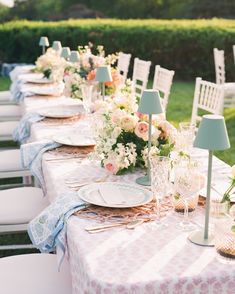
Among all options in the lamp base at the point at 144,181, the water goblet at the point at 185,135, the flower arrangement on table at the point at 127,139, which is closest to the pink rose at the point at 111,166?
the flower arrangement on table at the point at 127,139

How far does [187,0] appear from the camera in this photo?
Answer: 30406 millimetres

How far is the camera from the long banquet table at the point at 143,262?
1.78m

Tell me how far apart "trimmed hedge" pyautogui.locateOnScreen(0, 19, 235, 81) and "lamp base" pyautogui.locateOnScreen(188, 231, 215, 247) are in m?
10.3

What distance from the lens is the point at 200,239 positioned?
205cm

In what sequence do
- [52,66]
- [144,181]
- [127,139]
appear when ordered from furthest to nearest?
[52,66], [127,139], [144,181]

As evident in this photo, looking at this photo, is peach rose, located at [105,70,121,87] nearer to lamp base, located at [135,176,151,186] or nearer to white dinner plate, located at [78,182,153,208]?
lamp base, located at [135,176,151,186]

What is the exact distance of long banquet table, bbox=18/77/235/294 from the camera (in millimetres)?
1782

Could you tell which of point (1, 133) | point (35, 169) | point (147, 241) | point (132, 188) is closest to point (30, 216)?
point (35, 169)

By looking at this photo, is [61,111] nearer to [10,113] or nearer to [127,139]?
[127,139]

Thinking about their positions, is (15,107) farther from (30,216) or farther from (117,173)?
(117,173)

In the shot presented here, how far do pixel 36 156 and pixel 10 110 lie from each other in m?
3.12

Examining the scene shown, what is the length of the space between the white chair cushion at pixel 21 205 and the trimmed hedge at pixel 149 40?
9.08 metres

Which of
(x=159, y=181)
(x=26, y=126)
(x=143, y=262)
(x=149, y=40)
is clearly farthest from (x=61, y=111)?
(x=149, y=40)

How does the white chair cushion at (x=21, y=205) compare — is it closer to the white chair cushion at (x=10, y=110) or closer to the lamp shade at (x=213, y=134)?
the lamp shade at (x=213, y=134)
